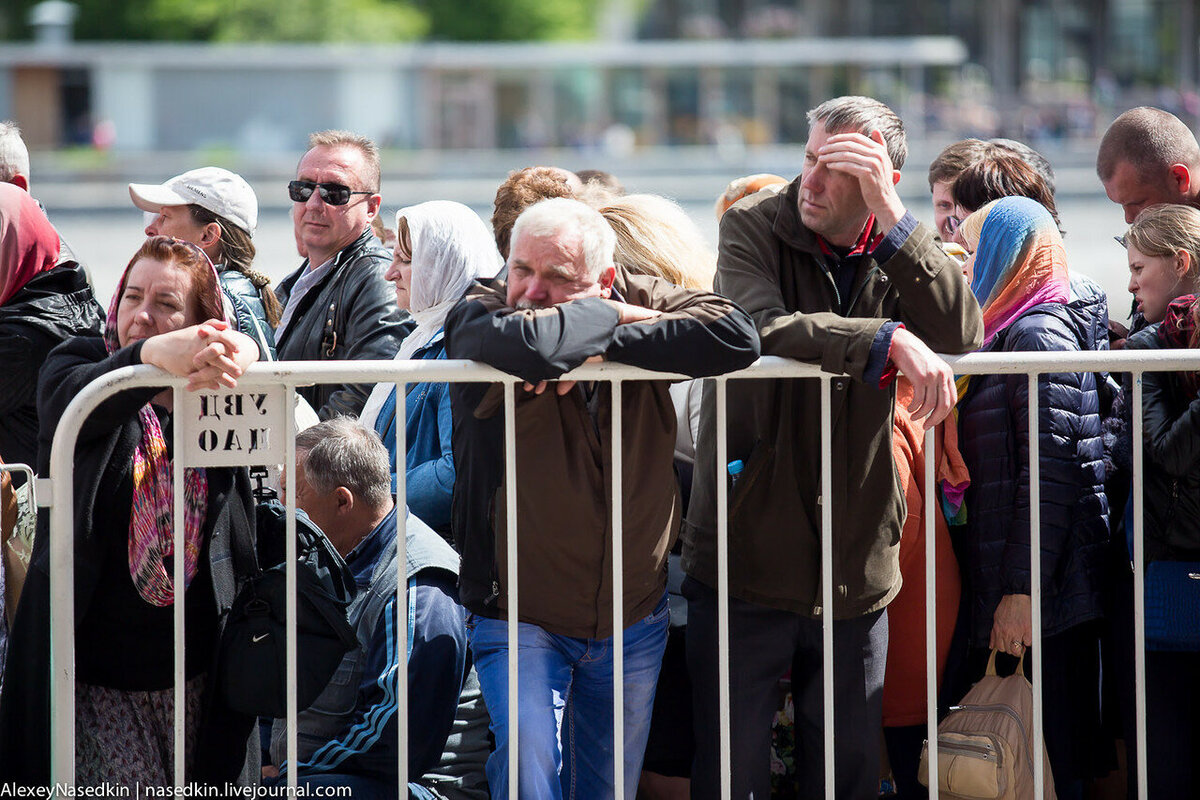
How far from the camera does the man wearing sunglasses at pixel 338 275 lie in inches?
181

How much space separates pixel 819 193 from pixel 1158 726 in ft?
5.35

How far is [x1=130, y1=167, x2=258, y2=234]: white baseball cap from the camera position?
4.68 metres

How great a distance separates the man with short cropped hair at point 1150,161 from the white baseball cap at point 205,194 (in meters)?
2.96

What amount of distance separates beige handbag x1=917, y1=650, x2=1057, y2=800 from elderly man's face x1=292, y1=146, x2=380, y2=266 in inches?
107

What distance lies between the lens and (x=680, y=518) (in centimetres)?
333

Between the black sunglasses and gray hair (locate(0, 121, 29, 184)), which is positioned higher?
→ gray hair (locate(0, 121, 29, 184))

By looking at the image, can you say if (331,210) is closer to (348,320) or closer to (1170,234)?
(348,320)

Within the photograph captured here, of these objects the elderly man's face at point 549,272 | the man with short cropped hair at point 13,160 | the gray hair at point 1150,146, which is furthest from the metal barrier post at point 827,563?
the man with short cropped hair at point 13,160

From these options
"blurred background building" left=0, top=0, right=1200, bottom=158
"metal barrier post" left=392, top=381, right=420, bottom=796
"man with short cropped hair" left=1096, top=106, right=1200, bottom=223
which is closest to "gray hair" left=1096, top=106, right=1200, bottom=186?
"man with short cropped hair" left=1096, top=106, right=1200, bottom=223

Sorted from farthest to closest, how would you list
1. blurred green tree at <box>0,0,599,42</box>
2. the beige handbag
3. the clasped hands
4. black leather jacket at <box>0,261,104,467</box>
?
blurred green tree at <box>0,0,599,42</box>, black leather jacket at <box>0,261,104,467</box>, the beige handbag, the clasped hands

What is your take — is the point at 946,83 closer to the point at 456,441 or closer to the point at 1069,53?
the point at 1069,53

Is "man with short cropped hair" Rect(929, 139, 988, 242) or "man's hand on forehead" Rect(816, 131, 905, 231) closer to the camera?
"man's hand on forehead" Rect(816, 131, 905, 231)

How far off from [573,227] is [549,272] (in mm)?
116

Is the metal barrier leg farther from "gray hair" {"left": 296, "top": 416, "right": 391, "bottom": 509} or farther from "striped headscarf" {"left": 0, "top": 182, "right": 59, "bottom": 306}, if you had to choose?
"striped headscarf" {"left": 0, "top": 182, "right": 59, "bottom": 306}
